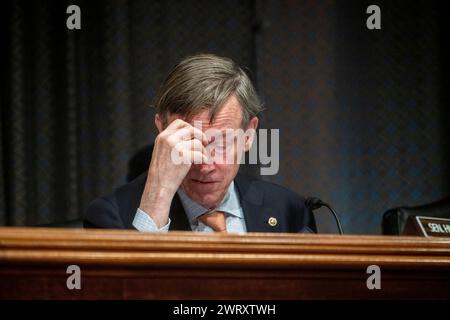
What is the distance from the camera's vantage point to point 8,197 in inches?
79.0

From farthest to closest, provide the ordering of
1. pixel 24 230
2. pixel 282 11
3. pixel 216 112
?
pixel 282 11 < pixel 216 112 < pixel 24 230

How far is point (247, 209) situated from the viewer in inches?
64.8

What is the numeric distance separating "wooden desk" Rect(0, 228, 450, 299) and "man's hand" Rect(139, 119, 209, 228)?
570 mm

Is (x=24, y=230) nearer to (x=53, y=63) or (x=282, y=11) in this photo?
(x=53, y=63)

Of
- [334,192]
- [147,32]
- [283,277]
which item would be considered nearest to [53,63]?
[147,32]

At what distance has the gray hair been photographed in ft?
4.96

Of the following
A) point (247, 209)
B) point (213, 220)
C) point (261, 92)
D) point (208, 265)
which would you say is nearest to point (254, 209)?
point (247, 209)

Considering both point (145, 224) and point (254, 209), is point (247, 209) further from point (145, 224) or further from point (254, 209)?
point (145, 224)

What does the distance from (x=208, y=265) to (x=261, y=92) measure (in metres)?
1.41

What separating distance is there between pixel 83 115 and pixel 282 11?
2.84 ft

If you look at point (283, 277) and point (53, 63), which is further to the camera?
point (53, 63)

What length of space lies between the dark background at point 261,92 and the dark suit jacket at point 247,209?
428 mm

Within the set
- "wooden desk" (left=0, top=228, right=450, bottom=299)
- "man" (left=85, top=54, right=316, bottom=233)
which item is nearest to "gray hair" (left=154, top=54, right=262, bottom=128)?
"man" (left=85, top=54, right=316, bottom=233)

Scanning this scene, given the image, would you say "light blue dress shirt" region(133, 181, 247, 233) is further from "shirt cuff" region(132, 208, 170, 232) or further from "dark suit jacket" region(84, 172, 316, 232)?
"shirt cuff" region(132, 208, 170, 232)
